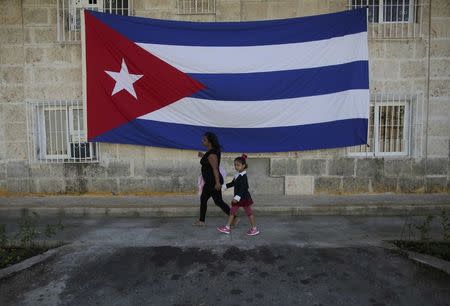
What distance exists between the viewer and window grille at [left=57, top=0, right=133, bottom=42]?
8.63 meters

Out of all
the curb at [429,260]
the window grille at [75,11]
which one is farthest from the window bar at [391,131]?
the window grille at [75,11]

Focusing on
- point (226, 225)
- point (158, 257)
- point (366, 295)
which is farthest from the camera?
point (226, 225)

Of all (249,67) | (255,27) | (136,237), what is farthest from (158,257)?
(255,27)

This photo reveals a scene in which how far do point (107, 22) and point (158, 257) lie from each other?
4847 millimetres

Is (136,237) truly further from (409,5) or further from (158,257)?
(409,5)

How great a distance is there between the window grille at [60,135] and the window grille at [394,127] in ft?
18.6

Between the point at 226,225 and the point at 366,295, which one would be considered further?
the point at 226,225

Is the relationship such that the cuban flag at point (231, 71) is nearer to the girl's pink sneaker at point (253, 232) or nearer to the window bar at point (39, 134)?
the window bar at point (39, 134)

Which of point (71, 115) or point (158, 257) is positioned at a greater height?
point (71, 115)

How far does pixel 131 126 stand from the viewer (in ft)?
27.3

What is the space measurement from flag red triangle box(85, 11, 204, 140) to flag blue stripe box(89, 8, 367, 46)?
0.23m

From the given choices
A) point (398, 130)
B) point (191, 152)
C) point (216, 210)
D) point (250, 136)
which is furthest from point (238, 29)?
point (398, 130)

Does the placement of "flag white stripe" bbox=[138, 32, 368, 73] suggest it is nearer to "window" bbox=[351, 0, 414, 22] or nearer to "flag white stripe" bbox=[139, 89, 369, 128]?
"flag white stripe" bbox=[139, 89, 369, 128]

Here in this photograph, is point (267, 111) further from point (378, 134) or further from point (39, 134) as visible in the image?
point (39, 134)
